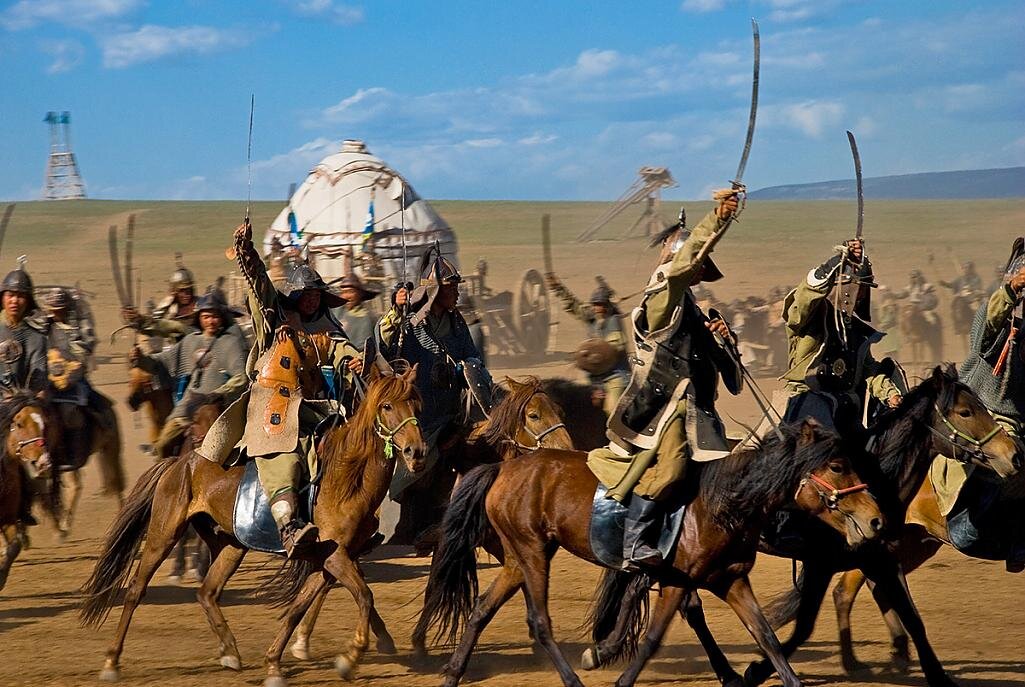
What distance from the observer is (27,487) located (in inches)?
409

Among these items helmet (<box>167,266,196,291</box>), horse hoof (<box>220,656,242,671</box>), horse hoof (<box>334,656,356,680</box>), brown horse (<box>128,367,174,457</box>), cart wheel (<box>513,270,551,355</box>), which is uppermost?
helmet (<box>167,266,196,291</box>)

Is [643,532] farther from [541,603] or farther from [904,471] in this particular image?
[904,471]

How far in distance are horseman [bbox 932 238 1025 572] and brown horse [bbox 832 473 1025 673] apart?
0.11m

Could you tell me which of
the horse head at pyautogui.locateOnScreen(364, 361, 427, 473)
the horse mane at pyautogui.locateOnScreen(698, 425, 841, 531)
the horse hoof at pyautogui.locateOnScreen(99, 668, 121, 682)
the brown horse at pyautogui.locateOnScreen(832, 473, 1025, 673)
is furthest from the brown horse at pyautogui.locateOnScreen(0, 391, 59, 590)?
the brown horse at pyautogui.locateOnScreen(832, 473, 1025, 673)

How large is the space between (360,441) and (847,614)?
9.95 feet

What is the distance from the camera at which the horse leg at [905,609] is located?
7.41 m

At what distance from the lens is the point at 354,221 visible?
27188 mm

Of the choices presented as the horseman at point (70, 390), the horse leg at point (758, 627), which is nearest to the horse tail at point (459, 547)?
the horse leg at point (758, 627)

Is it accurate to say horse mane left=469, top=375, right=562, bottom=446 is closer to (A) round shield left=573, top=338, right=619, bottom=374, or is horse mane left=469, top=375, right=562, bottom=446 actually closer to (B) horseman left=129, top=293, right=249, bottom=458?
(B) horseman left=129, top=293, right=249, bottom=458

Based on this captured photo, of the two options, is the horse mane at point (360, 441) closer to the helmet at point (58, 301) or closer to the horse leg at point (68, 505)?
the horse leg at point (68, 505)

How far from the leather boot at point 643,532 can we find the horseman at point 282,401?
183 cm

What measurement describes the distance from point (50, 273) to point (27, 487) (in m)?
42.9

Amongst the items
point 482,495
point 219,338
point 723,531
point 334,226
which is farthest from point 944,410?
point 334,226

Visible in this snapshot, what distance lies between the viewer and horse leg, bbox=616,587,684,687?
703 cm
